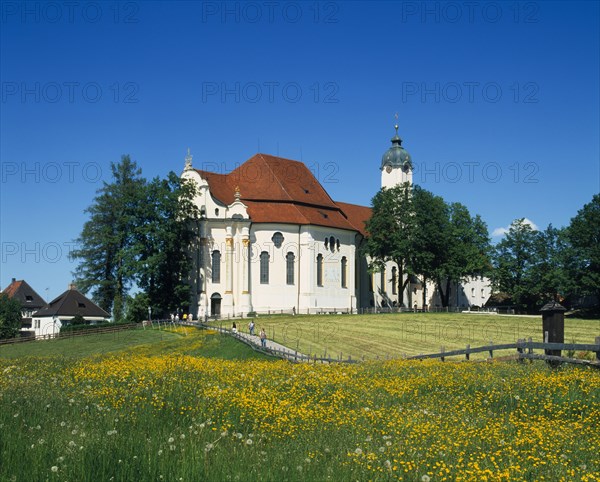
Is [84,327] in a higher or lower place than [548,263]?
lower

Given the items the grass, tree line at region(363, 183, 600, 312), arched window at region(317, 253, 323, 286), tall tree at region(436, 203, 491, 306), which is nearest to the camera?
the grass

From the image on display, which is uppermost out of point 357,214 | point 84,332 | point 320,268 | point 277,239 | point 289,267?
point 357,214

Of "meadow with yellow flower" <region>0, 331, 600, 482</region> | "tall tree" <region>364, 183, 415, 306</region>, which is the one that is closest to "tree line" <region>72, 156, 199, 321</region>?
"tall tree" <region>364, 183, 415, 306</region>

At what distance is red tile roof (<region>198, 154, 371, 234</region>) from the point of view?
7631cm

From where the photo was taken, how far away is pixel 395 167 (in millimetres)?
98000

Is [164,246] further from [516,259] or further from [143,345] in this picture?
[516,259]

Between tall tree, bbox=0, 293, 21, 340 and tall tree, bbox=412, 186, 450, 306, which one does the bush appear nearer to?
tall tree, bbox=0, 293, 21, 340


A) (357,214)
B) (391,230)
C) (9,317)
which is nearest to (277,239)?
(391,230)

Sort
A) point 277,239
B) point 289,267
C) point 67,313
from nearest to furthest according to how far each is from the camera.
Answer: point 289,267 < point 277,239 < point 67,313

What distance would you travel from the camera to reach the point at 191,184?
7375 cm

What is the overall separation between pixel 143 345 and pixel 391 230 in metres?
39.6

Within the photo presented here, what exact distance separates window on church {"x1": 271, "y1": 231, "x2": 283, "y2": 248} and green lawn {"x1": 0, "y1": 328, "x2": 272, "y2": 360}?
18.2 meters

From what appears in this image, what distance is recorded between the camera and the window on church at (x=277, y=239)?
248 feet

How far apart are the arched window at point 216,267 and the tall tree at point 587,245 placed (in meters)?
38.6
